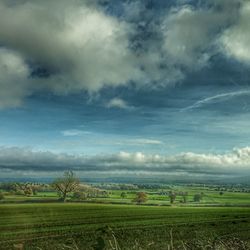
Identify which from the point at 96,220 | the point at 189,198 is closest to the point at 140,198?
the point at 189,198

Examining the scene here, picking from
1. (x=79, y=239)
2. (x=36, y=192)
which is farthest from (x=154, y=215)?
(x=79, y=239)

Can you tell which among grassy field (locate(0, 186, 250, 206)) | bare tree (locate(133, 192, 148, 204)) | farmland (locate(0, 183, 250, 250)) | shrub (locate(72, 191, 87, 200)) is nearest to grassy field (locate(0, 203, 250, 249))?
farmland (locate(0, 183, 250, 250))

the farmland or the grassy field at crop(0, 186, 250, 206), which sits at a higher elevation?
the grassy field at crop(0, 186, 250, 206)

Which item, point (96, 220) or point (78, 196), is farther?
point (78, 196)

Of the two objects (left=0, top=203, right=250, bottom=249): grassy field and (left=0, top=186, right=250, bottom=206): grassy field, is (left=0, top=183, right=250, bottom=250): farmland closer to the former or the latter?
(left=0, top=203, right=250, bottom=249): grassy field

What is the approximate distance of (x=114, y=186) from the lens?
11675cm

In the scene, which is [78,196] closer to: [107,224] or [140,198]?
[107,224]

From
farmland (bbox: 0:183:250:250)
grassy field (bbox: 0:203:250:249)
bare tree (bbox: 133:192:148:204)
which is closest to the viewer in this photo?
grassy field (bbox: 0:203:250:249)

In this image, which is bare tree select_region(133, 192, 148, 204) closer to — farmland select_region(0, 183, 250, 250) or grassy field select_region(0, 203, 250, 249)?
farmland select_region(0, 183, 250, 250)

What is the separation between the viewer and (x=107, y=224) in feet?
178

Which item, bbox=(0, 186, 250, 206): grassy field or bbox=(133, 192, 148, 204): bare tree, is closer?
bbox=(133, 192, 148, 204): bare tree

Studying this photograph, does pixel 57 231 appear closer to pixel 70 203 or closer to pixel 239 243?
pixel 70 203

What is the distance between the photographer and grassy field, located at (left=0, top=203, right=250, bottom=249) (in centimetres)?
4347

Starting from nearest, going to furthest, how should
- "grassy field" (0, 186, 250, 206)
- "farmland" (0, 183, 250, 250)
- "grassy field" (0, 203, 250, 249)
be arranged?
"grassy field" (0, 203, 250, 249)
"farmland" (0, 183, 250, 250)
"grassy field" (0, 186, 250, 206)
